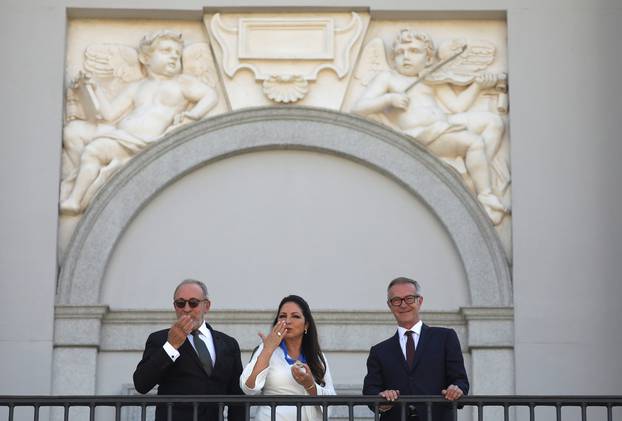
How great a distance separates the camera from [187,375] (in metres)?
8.75

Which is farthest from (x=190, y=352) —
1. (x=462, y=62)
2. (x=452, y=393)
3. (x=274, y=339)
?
(x=462, y=62)

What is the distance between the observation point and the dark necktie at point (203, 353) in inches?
346

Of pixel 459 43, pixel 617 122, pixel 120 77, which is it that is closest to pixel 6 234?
pixel 120 77

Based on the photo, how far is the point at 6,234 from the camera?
1253 centimetres

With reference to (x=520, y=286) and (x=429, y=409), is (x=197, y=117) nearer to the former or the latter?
(x=520, y=286)

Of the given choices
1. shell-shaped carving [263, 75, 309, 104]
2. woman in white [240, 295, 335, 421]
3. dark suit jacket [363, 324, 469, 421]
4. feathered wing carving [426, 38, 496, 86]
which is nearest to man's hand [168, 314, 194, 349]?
woman in white [240, 295, 335, 421]

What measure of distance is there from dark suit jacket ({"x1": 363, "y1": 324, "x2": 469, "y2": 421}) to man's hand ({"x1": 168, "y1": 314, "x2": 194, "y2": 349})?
1.05 meters

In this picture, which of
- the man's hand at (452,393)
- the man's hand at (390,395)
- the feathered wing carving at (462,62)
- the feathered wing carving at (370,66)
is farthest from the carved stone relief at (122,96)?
the man's hand at (452,393)

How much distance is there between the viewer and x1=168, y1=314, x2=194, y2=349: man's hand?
8488 millimetres

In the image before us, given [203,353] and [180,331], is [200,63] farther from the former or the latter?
[180,331]

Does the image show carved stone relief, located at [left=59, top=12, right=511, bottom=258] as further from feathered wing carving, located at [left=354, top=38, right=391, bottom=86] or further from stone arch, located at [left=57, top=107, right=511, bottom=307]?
stone arch, located at [left=57, top=107, right=511, bottom=307]

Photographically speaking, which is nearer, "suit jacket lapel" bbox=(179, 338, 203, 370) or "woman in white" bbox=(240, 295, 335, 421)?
"woman in white" bbox=(240, 295, 335, 421)

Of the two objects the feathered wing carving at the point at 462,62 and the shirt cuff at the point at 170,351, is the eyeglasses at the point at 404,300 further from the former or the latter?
the feathered wing carving at the point at 462,62

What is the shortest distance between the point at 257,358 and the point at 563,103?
5.03 meters
